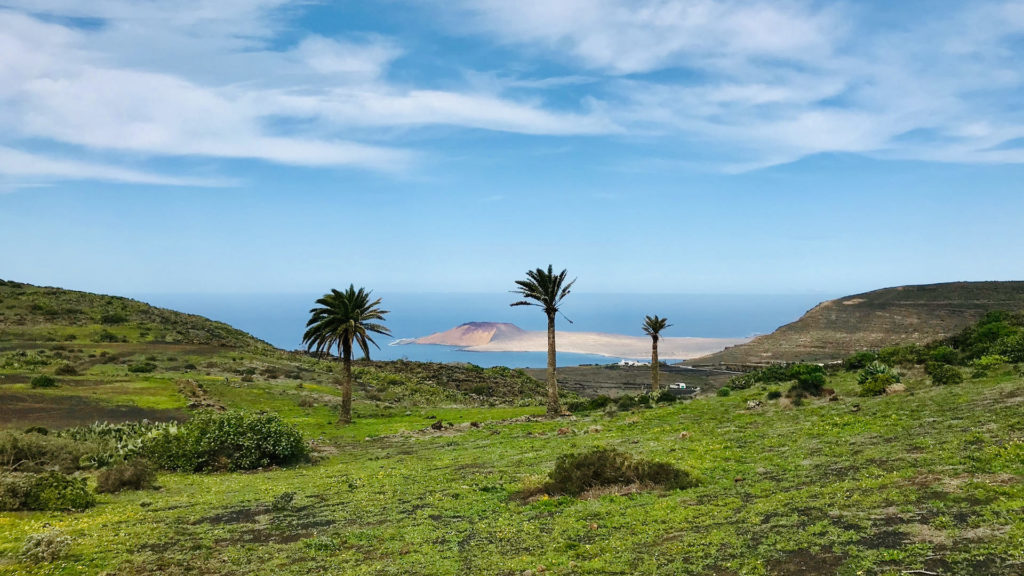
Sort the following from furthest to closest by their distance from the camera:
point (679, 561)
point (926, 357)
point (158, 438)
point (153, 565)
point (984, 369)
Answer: point (926, 357) → point (984, 369) → point (158, 438) → point (153, 565) → point (679, 561)

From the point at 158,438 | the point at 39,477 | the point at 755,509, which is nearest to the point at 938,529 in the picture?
the point at 755,509

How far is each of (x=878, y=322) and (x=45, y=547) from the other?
12495cm

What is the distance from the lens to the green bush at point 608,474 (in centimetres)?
1819

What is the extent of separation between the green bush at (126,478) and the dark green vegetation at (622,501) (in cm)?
59

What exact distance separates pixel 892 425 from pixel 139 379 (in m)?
62.0

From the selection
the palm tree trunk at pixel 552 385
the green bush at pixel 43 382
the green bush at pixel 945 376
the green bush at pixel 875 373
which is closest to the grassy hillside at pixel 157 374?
the green bush at pixel 43 382

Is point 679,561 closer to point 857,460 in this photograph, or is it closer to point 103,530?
point 857,460

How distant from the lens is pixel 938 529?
10.7 m

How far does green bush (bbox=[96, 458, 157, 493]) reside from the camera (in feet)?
74.0

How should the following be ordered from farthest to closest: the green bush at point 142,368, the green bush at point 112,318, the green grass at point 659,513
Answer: the green bush at point 112,318 < the green bush at point 142,368 < the green grass at point 659,513

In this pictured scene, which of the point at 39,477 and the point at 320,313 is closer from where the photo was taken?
the point at 39,477

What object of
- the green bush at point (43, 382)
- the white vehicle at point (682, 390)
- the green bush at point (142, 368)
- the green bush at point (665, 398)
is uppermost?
the green bush at point (142, 368)

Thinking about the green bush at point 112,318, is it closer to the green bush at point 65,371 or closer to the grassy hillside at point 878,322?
the green bush at point 65,371

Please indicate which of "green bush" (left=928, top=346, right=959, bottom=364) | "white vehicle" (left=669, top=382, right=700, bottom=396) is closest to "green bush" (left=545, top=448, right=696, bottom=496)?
"green bush" (left=928, top=346, right=959, bottom=364)
